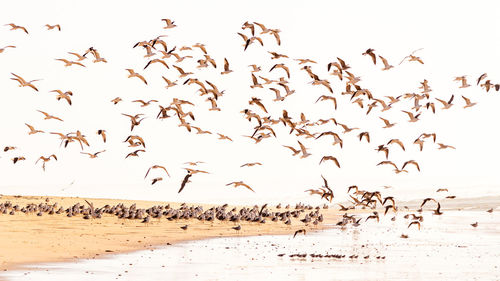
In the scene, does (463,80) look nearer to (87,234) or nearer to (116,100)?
(116,100)

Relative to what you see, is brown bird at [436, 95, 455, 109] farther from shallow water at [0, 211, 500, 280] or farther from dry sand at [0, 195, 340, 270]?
dry sand at [0, 195, 340, 270]

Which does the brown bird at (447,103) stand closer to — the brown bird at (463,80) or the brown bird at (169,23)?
the brown bird at (463,80)

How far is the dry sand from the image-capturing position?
31.1m

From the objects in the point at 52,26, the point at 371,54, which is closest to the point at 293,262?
the point at 371,54

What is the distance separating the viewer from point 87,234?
39.8 metres

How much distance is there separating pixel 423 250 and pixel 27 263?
64.2ft

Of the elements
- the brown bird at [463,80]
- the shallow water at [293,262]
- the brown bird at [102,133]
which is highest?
the brown bird at [463,80]

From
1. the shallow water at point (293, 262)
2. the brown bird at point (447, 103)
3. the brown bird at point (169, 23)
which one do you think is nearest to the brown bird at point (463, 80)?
the brown bird at point (447, 103)

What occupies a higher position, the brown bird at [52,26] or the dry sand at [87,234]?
the brown bird at [52,26]

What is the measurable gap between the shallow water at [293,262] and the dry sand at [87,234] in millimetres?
1822

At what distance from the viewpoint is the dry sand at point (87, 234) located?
31114mm

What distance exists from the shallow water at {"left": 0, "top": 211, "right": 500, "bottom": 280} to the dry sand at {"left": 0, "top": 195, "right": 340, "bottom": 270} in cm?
182

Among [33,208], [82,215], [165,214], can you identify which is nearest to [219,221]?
[165,214]

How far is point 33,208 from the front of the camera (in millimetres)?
54938
